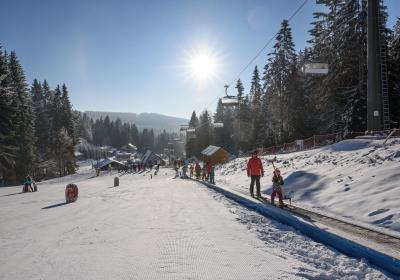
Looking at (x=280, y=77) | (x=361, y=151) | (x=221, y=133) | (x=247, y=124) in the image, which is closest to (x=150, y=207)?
(x=361, y=151)

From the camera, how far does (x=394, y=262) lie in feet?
18.6

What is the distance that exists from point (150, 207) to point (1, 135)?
37552mm

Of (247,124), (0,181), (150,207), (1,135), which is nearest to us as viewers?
(150,207)

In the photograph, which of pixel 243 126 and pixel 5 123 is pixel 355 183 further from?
pixel 243 126

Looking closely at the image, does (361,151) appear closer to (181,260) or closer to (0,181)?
(181,260)

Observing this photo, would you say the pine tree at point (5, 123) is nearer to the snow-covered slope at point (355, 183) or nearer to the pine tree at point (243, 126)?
the snow-covered slope at point (355, 183)

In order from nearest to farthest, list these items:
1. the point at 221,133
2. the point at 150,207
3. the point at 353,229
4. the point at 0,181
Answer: the point at 353,229 → the point at 150,207 → the point at 0,181 → the point at 221,133

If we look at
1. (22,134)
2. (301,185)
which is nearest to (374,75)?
(301,185)

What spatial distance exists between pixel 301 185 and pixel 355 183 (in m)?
3.39

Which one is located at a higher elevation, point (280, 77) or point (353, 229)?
point (280, 77)

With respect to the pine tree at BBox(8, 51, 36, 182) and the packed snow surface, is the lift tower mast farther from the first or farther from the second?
the pine tree at BBox(8, 51, 36, 182)

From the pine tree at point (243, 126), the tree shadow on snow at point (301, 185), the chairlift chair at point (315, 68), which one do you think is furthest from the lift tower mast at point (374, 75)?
the pine tree at point (243, 126)

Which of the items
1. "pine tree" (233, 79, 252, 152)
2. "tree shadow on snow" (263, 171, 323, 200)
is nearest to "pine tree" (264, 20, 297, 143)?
"pine tree" (233, 79, 252, 152)

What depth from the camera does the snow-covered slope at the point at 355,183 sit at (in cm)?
958
